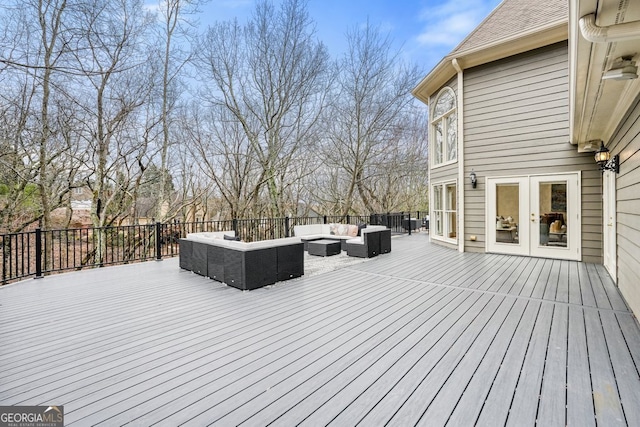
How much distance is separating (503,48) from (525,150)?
93.2 inches

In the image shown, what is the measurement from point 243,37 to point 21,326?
9.50m

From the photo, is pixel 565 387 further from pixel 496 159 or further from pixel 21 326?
pixel 496 159

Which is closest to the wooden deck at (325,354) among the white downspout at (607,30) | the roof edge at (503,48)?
the white downspout at (607,30)

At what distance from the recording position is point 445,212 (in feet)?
28.2

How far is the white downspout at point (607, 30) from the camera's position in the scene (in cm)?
179

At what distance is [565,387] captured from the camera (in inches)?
77.9

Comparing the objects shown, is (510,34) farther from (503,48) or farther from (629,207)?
(629,207)

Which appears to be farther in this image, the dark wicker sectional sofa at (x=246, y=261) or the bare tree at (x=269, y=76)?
the bare tree at (x=269, y=76)

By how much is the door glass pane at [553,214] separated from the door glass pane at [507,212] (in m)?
0.47

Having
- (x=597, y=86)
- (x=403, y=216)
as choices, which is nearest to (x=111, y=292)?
(x=597, y=86)

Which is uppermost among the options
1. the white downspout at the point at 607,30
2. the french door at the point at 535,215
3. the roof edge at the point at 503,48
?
the roof edge at the point at 503,48

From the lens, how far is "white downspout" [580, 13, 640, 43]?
1.79 m

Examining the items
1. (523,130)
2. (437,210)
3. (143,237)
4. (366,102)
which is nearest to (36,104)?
(143,237)

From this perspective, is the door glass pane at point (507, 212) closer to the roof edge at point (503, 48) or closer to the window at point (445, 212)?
the window at point (445, 212)
